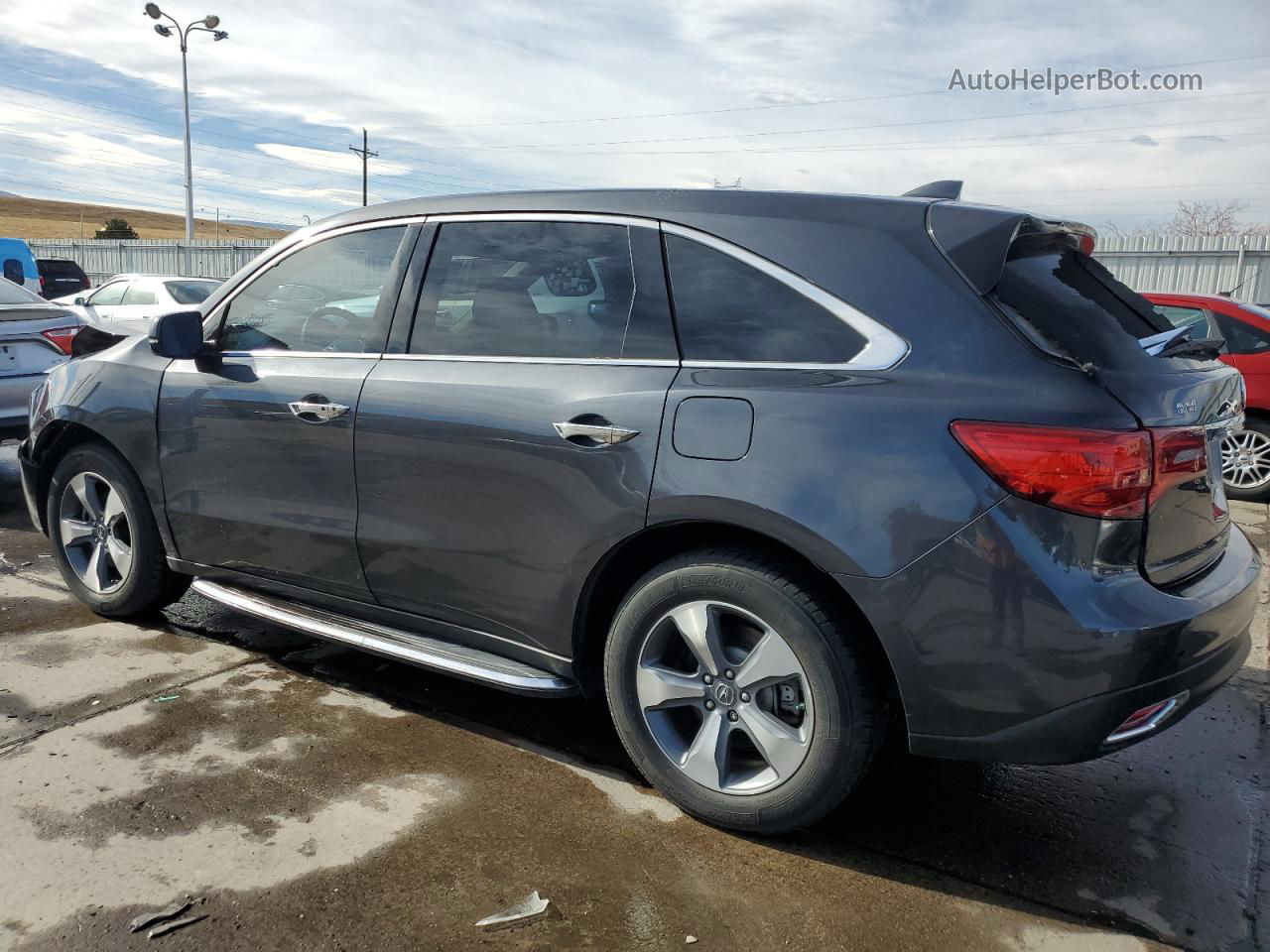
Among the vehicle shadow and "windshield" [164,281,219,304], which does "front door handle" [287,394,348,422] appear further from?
"windshield" [164,281,219,304]

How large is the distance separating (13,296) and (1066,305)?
7642 mm

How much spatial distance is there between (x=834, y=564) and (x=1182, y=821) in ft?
4.90

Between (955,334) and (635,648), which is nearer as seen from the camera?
(955,334)

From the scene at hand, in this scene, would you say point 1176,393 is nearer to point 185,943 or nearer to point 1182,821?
point 1182,821

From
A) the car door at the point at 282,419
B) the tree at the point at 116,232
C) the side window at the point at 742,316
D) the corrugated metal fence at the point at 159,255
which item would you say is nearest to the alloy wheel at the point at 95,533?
the car door at the point at 282,419

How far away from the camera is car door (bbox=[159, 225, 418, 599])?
3428mm

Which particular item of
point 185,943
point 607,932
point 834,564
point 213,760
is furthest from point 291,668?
point 834,564

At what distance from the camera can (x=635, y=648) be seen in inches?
112

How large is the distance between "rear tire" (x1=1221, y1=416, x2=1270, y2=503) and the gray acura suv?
19.5 ft

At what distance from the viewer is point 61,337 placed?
7.27 m

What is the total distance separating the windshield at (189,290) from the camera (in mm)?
14383

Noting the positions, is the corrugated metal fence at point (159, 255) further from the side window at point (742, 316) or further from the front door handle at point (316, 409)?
the side window at point (742, 316)

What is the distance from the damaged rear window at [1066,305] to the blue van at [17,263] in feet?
49.2

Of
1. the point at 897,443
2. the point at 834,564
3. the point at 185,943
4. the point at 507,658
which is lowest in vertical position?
the point at 185,943
